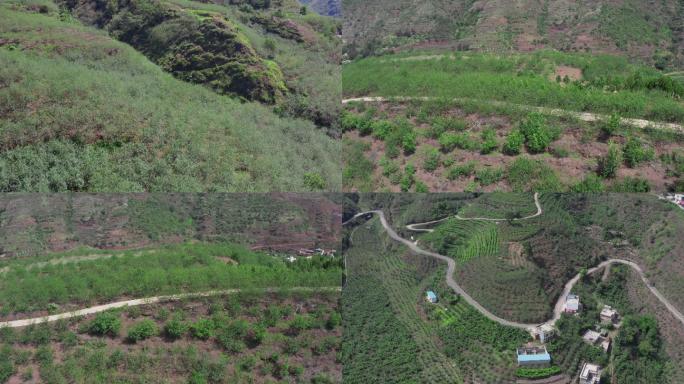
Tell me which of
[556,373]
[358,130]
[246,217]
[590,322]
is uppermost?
[358,130]

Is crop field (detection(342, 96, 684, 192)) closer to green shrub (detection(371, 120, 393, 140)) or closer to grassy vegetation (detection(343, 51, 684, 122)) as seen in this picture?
green shrub (detection(371, 120, 393, 140))

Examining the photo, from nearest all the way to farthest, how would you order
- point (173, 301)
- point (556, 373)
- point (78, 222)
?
1. point (556, 373)
2. point (173, 301)
3. point (78, 222)

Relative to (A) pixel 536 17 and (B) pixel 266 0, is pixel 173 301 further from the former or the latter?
(A) pixel 536 17

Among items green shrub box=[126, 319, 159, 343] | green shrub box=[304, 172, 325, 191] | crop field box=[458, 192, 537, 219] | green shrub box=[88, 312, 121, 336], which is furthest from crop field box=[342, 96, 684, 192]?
green shrub box=[88, 312, 121, 336]

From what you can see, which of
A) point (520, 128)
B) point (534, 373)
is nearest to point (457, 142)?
point (520, 128)

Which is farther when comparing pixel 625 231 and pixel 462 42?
pixel 462 42

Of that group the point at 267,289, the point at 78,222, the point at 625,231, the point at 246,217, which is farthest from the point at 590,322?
the point at 78,222

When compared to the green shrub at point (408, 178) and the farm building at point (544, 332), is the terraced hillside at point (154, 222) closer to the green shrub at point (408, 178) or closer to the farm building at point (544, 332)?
the green shrub at point (408, 178)

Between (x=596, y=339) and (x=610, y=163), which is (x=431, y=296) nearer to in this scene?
(x=596, y=339)
